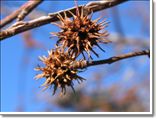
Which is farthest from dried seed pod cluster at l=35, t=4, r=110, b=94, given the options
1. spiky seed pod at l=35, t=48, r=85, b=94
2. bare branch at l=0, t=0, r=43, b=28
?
bare branch at l=0, t=0, r=43, b=28

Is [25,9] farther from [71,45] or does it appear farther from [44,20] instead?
[71,45]

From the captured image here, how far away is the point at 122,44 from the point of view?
16.7 ft

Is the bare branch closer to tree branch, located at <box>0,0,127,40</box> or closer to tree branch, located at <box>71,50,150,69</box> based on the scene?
tree branch, located at <box>0,0,127,40</box>

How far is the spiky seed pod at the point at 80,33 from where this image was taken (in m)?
1.50

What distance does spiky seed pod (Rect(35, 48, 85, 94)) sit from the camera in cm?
152

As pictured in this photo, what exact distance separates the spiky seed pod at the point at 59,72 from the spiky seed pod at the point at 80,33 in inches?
1.5

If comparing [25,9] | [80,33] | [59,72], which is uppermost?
[25,9]

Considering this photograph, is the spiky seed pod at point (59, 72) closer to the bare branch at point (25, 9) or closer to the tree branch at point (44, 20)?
the tree branch at point (44, 20)

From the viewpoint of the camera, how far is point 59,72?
1531 mm

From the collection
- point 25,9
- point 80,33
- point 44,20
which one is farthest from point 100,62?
point 25,9

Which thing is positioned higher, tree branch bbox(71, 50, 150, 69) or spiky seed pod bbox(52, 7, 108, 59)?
spiky seed pod bbox(52, 7, 108, 59)

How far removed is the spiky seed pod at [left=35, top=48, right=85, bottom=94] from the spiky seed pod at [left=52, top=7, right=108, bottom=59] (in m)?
0.04

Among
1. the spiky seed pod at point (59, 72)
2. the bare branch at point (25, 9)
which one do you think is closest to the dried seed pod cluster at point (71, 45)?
the spiky seed pod at point (59, 72)

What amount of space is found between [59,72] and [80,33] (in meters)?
0.16
